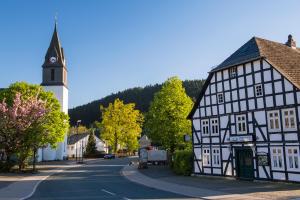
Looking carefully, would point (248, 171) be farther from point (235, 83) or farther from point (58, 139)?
point (58, 139)

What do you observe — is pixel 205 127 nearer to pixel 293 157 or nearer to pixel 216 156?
pixel 216 156

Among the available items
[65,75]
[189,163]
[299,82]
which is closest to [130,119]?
A: [65,75]

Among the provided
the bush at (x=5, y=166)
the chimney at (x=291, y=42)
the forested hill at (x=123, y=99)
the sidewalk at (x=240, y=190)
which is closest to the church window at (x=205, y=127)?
the sidewalk at (x=240, y=190)

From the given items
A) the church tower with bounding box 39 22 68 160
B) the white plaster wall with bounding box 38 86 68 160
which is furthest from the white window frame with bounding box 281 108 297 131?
the church tower with bounding box 39 22 68 160

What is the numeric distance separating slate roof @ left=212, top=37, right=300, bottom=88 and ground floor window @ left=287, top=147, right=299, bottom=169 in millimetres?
4169

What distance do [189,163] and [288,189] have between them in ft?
42.1

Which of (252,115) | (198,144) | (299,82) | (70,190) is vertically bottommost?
(70,190)

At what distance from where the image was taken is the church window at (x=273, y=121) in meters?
26.0

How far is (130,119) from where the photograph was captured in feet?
244

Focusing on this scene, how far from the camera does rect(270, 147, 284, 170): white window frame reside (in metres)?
25.4

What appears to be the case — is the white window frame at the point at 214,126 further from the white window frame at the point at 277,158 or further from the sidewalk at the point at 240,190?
the white window frame at the point at 277,158

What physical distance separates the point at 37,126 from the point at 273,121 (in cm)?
2501

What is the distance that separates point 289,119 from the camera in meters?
25.2

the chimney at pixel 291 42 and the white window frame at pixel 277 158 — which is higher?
the chimney at pixel 291 42
